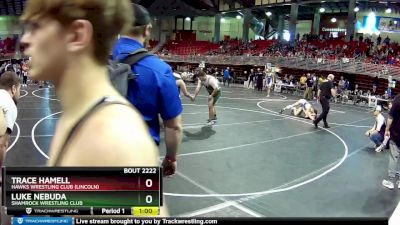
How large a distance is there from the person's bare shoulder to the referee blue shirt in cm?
196

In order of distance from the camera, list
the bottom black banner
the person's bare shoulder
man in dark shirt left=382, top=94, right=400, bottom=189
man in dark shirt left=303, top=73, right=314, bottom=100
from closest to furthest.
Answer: the person's bare shoulder → the bottom black banner → man in dark shirt left=382, top=94, right=400, bottom=189 → man in dark shirt left=303, top=73, right=314, bottom=100

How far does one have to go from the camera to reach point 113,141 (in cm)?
87

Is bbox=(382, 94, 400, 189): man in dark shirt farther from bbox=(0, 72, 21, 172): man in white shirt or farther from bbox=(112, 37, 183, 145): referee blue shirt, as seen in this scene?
bbox=(0, 72, 21, 172): man in white shirt

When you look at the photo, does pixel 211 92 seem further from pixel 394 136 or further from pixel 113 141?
pixel 113 141

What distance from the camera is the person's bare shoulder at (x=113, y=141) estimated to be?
88cm

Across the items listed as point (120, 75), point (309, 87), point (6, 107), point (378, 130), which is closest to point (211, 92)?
point (378, 130)

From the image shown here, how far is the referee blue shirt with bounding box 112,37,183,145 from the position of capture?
9.57ft

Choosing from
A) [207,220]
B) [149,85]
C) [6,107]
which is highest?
[149,85]

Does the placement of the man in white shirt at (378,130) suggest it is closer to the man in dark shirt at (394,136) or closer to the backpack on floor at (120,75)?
the man in dark shirt at (394,136)

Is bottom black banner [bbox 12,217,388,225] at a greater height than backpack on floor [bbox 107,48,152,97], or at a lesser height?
lesser

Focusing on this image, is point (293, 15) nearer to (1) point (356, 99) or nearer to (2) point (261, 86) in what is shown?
(2) point (261, 86)

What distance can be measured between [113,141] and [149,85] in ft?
6.82

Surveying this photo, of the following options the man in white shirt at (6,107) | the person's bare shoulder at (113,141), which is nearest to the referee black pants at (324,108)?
the man in white shirt at (6,107)

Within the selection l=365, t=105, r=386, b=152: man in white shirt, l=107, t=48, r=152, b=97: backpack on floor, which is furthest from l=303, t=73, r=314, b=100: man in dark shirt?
l=107, t=48, r=152, b=97: backpack on floor
